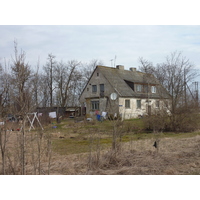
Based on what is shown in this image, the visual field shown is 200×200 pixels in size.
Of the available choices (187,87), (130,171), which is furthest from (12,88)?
(187,87)

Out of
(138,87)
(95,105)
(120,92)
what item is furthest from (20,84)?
(138,87)

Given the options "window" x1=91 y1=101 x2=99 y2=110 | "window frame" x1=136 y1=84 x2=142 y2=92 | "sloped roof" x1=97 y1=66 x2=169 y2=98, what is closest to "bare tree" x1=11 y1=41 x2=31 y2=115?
"sloped roof" x1=97 y1=66 x2=169 y2=98

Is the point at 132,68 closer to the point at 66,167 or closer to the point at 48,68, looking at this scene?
the point at 48,68

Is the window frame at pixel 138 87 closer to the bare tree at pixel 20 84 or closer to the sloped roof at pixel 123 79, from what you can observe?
the sloped roof at pixel 123 79

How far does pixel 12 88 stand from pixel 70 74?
127ft

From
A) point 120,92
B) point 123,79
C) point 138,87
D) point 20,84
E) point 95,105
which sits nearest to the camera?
point 20,84

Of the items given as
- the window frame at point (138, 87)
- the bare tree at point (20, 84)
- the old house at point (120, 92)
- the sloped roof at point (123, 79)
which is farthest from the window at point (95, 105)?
the bare tree at point (20, 84)

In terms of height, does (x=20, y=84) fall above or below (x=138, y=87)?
below

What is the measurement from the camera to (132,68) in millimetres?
37219

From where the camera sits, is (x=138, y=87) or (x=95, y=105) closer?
(x=95, y=105)

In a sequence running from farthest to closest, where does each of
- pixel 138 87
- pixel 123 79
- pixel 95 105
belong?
1. pixel 123 79
2. pixel 138 87
3. pixel 95 105

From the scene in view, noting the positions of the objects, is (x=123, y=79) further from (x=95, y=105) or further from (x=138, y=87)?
(x=95, y=105)

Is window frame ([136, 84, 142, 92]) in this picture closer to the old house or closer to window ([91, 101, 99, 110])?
the old house

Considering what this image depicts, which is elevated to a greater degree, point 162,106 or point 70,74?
point 70,74
